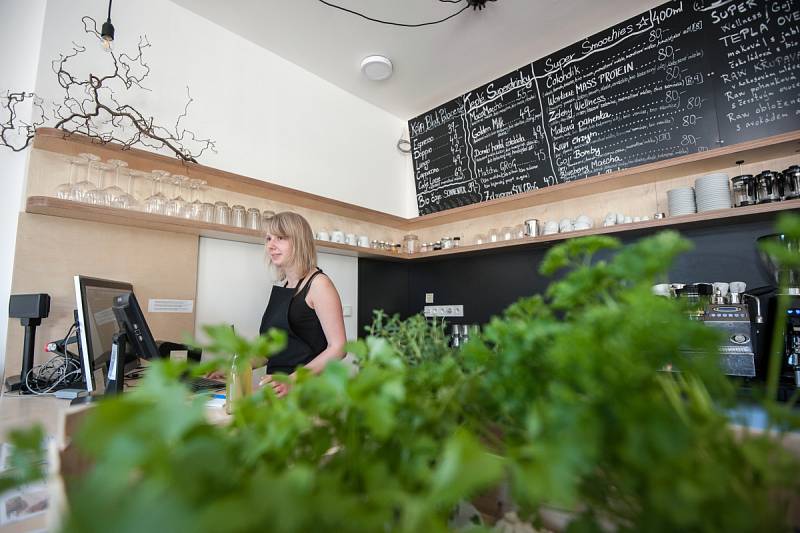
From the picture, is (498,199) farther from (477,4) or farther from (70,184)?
(70,184)

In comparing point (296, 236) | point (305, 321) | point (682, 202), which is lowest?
point (305, 321)

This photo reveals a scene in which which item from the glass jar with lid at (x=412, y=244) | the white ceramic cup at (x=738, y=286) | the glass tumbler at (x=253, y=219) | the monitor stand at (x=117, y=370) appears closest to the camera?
the monitor stand at (x=117, y=370)

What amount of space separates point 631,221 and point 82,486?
8.68ft

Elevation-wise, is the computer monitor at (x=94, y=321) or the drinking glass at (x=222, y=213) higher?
the drinking glass at (x=222, y=213)

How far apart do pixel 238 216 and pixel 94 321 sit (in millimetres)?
995

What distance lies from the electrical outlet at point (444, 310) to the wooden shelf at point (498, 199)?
29.5 inches

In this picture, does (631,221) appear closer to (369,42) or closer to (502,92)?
(502,92)

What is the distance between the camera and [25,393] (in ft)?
4.93

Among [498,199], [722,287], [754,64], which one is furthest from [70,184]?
[754,64]

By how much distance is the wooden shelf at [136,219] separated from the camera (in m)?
1.61

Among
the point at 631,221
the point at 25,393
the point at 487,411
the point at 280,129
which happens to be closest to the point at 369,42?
the point at 280,129

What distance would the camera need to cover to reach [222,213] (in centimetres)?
219

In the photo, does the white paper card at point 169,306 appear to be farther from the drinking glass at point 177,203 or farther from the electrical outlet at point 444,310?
the electrical outlet at point 444,310

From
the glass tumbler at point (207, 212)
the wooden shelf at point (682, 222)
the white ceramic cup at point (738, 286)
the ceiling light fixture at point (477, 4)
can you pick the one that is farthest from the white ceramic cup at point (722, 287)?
the glass tumbler at point (207, 212)
